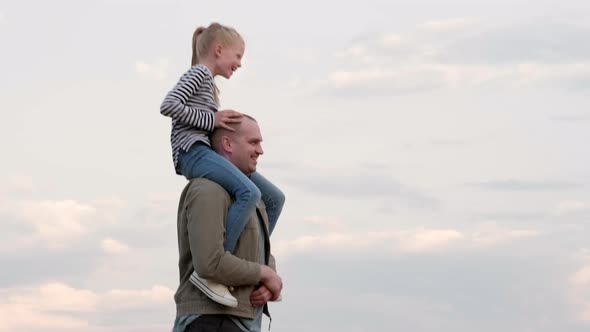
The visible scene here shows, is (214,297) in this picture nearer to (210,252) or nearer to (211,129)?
(210,252)

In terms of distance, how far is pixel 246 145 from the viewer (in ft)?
22.0

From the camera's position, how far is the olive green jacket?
21.0 feet

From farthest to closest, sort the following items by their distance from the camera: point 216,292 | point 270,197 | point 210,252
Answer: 1. point 270,197
2. point 216,292
3. point 210,252

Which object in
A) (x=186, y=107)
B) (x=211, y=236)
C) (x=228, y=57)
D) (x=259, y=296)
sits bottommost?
(x=259, y=296)

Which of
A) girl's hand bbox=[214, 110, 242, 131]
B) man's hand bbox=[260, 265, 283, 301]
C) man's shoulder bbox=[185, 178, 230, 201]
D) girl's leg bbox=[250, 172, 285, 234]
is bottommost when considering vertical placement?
man's hand bbox=[260, 265, 283, 301]

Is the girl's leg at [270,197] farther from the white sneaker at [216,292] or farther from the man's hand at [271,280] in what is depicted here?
the white sneaker at [216,292]

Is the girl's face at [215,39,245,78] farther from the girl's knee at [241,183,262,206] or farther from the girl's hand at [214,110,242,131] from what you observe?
the girl's knee at [241,183,262,206]

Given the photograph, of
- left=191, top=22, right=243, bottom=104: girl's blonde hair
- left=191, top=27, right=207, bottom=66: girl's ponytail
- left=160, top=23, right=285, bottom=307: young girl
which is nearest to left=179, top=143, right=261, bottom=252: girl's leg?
left=160, top=23, right=285, bottom=307: young girl

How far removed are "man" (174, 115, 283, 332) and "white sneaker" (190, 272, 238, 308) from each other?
0.06 m

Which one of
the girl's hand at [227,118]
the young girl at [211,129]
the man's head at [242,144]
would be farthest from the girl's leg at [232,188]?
the girl's hand at [227,118]

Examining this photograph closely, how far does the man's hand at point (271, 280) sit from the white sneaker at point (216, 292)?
29 centimetres

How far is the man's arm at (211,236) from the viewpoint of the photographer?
21.0ft

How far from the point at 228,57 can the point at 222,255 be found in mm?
1641

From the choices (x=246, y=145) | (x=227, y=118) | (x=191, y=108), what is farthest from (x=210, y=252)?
(x=191, y=108)
